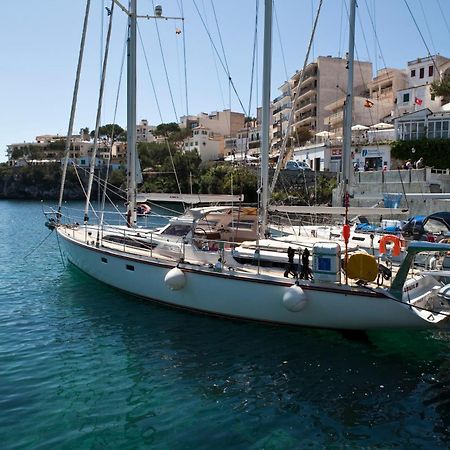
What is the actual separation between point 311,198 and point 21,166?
84.7 metres

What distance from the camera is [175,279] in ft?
46.4

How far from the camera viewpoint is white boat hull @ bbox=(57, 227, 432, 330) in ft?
39.4

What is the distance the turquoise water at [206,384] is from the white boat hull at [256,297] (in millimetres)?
498

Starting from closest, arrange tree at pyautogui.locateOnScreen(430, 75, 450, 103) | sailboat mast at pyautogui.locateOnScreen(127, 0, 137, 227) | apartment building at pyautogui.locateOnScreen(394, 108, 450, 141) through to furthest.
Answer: sailboat mast at pyautogui.locateOnScreen(127, 0, 137, 227) < apartment building at pyautogui.locateOnScreen(394, 108, 450, 141) < tree at pyautogui.locateOnScreen(430, 75, 450, 103)

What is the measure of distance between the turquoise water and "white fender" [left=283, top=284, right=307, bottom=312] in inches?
42.1

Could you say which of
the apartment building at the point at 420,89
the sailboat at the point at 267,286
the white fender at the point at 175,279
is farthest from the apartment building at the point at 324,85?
the white fender at the point at 175,279

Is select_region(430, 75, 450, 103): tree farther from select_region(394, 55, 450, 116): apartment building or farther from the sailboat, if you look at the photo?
the sailboat

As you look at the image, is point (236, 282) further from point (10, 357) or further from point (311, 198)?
point (311, 198)

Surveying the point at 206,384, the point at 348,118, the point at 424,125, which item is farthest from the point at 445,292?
the point at 424,125

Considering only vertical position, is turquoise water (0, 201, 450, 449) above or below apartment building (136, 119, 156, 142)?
below

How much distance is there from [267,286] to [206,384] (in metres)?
3.63

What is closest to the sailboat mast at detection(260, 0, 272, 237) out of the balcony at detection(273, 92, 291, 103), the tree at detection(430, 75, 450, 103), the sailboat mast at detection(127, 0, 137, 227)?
the sailboat mast at detection(127, 0, 137, 227)

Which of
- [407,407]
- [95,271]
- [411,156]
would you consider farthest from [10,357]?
[411,156]

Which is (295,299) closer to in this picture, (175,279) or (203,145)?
(175,279)
